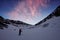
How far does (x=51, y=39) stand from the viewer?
1600cm

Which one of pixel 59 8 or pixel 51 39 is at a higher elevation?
pixel 59 8

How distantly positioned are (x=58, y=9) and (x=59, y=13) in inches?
125

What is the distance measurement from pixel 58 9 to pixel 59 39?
30.4 m

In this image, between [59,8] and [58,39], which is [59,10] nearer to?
[59,8]

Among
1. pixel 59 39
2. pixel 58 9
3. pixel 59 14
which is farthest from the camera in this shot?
pixel 58 9

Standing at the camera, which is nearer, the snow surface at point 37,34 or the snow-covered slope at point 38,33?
the snow surface at point 37,34

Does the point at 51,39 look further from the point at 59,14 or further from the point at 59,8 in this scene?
the point at 59,8

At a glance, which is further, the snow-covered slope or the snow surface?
the snow-covered slope

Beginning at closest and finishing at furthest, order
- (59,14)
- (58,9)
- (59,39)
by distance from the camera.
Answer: (59,39)
(59,14)
(58,9)

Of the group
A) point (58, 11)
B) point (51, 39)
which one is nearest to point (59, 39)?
point (51, 39)

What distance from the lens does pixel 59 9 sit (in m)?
44.2

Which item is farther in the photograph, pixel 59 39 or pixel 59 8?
pixel 59 8

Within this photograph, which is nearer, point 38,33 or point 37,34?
point 37,34

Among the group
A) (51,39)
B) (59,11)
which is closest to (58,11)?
(59,11)
